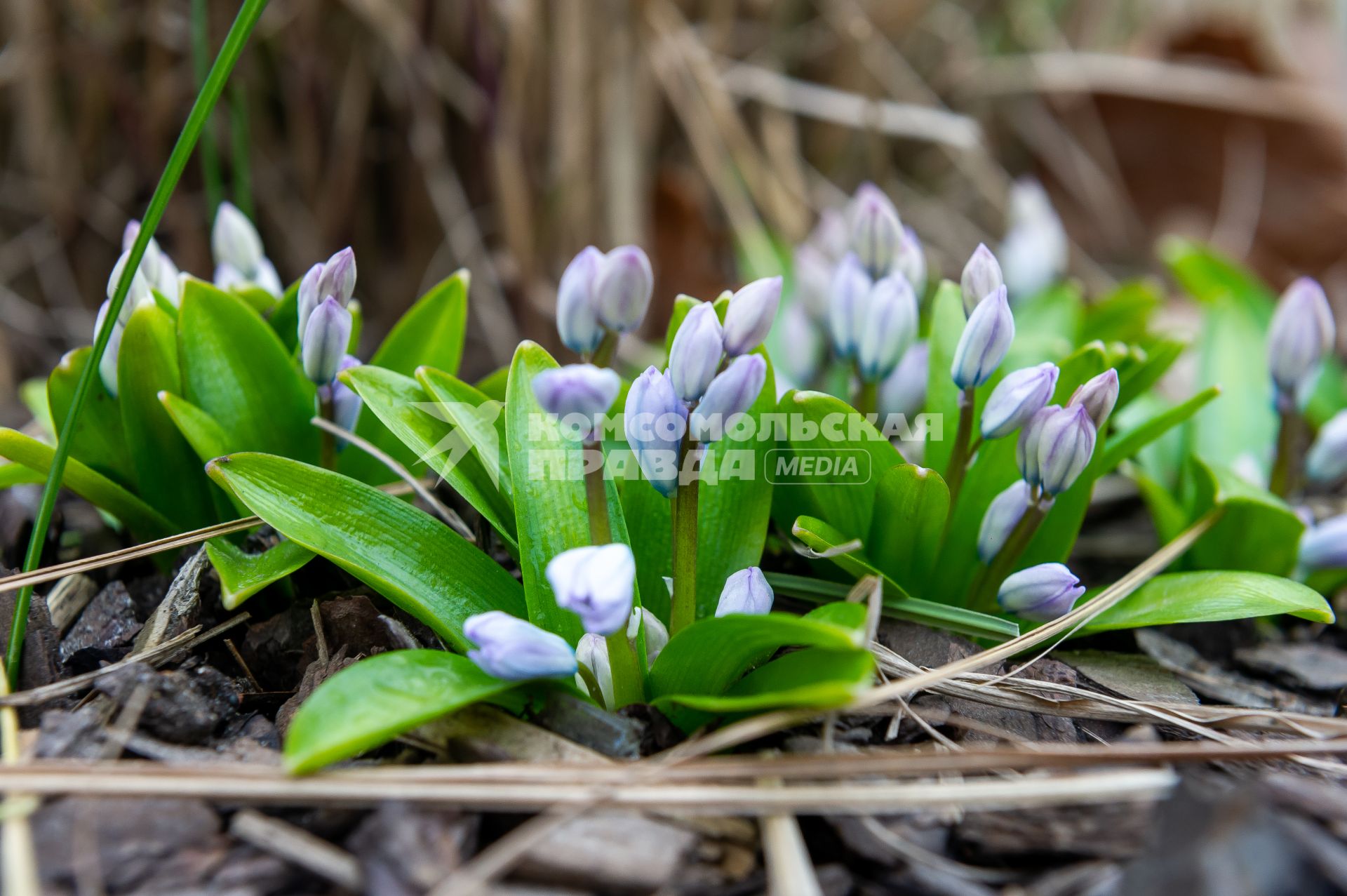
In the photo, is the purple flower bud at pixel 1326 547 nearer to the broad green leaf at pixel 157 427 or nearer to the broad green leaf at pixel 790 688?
the broad green leaf at pixel 790 688

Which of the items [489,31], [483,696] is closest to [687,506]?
[483,696]

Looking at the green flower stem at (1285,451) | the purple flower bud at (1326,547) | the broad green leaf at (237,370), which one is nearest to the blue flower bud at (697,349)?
the broad green leaf at (237,370)

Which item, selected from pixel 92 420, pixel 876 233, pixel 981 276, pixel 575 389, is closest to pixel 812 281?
pixel 876 233

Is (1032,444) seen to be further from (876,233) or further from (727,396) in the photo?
(876,233)

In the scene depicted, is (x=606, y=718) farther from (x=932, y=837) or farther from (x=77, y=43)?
(x=77, y=43)

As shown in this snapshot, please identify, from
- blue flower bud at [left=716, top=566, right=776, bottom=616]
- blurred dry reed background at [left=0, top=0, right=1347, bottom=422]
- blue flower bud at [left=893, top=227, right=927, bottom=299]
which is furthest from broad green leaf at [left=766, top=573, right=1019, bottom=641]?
blurred dry reed background at [left=0, top=0, right=1347, bottom=422]
